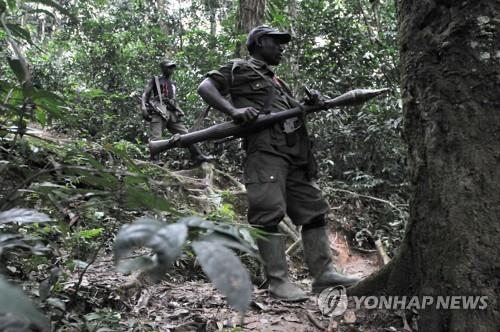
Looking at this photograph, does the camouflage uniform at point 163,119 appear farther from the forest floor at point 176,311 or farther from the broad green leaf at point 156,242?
the broad green leaf at point 156,242

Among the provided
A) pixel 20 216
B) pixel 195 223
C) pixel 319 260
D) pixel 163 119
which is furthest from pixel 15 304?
pixel 163 119

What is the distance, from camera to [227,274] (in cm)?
76

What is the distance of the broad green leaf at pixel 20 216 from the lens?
0.98 metres

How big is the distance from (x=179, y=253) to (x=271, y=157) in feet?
8.80

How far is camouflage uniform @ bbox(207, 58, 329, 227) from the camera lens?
3354mm

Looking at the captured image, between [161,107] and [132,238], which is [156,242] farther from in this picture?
[161,107]

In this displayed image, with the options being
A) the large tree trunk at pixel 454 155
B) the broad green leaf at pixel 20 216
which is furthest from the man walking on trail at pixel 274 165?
the broad green leaf at pixel 20 216

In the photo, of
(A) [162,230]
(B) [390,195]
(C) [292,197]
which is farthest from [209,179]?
(A) [162,230]

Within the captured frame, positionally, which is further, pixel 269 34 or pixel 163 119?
pixel 163 119

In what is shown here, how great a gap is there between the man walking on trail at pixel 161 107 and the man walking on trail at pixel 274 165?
4.60 m

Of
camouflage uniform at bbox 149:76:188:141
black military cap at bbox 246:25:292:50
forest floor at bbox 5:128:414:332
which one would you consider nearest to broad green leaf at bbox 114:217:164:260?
forest floor at bbox 5:128:414:332

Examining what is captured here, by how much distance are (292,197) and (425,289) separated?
4.85 feet

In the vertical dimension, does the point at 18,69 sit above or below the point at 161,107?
below

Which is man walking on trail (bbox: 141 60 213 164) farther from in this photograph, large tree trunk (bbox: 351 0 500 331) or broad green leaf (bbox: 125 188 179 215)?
broad green leaf (bbox: 125 188 179 215)
